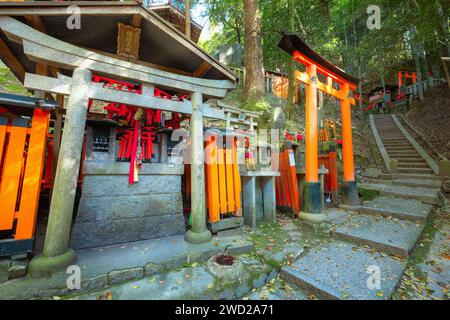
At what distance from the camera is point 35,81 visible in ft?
9.33

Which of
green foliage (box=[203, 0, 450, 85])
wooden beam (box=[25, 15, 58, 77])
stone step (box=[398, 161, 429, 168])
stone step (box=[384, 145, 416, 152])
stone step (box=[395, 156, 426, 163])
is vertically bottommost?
stone step (box=[398, 161, 429, 168])

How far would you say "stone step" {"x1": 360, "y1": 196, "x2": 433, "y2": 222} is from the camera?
16.9ft

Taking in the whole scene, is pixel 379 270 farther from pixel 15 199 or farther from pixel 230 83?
pixel 15 199

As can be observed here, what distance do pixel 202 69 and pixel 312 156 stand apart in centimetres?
373

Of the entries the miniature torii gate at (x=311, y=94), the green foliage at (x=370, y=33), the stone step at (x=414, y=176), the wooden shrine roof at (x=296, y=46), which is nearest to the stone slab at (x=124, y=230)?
the miniature torii gate at (x=311, y=94)

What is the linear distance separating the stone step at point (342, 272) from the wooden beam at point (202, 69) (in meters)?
4.52

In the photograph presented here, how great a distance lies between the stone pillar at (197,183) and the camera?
12.9 ft

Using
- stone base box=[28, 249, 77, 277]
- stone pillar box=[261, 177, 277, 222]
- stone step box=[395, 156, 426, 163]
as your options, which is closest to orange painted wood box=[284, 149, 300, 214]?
stone pillar box=[261, 177, 277, 222]

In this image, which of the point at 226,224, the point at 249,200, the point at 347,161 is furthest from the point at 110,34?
the point at 347,161

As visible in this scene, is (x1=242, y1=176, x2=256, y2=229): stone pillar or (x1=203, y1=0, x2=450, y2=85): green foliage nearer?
(x1=242, y1=176, x2=256, y2=229): stone pillar

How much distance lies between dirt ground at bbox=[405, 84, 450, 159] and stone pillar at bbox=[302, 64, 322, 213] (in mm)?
9015

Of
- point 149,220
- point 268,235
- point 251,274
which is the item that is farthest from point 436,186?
point 149,220

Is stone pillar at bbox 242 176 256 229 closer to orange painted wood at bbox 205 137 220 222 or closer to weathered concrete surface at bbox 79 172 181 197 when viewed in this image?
orange painted wood at bbox 205 137 220 222

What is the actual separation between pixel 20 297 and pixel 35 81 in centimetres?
290
